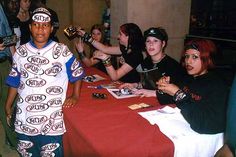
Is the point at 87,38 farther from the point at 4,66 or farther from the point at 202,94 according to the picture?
the point at 202,94

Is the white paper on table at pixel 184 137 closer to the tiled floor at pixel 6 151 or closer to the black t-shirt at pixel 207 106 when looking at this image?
the black t-shirt at pixel 207 106

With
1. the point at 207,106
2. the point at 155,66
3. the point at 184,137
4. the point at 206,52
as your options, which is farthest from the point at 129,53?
the point at 184,137

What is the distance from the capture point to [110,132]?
1.80 meters

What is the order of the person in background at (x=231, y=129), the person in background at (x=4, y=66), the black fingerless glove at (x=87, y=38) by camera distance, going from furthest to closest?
1. the black fingerless glove at (x=87, y=38)
2. the person in background at (x=4, y=66)
3. the person in background at (x=231, y=129)

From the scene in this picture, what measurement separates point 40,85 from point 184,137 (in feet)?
3.62

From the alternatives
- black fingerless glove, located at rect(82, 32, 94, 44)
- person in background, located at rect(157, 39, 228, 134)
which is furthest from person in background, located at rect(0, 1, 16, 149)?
person in background, located at rect(157, 39, 228, 134)

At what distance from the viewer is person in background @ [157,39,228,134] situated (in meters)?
1.82

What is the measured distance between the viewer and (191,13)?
216 inches

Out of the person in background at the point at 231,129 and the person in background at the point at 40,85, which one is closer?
the person in background at the point at 231,129

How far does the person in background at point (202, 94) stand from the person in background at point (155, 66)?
0.53 metres

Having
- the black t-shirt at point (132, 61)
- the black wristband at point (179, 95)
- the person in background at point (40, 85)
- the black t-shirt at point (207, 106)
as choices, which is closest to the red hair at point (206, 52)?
the black t-shirt at point (207, 106)

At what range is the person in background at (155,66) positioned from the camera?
2.66m

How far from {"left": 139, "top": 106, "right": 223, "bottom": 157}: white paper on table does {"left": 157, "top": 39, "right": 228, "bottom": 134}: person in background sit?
0.17 ft

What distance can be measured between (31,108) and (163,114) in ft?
3.34
